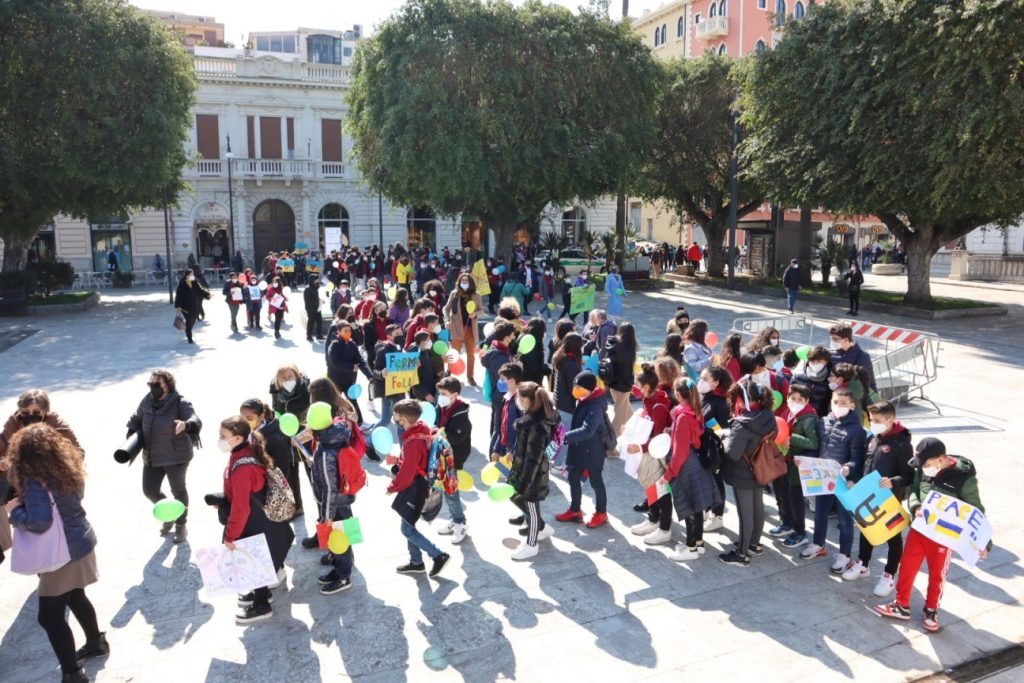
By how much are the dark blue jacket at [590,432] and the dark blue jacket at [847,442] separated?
1.91 metres

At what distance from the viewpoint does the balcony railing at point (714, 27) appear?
5306cm

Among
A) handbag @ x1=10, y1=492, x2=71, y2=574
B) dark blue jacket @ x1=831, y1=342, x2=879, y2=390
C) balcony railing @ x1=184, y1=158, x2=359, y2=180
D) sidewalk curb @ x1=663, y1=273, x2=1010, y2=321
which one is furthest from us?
balcony railing @ x1=184, y1=158, x2=359, y2=180

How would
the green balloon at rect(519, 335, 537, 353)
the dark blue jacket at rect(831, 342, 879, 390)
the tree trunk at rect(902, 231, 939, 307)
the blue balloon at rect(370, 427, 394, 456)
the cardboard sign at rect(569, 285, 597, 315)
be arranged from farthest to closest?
1. the tree trunk at rect(902, 231, 939, 307)
2. the cardboard sign at rect(569, 285, 597, 315)
3. the green balloon at rect(519, 335, 537, 353)
4. the dark blue jacket at rect(831, 342, 879, 390)
5. the blue balloon at rect(370, 427, 394, 456)

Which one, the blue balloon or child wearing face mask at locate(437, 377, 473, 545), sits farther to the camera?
child wearing face mask at locate(437, 377, 473, 545)

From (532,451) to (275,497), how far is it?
6.99ft

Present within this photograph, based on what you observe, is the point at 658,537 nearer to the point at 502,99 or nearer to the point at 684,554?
the point at 684,554

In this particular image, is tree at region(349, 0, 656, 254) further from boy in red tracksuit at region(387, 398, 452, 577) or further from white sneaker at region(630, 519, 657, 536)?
boy in red tracksuit at region(387, 398, 452, 577)

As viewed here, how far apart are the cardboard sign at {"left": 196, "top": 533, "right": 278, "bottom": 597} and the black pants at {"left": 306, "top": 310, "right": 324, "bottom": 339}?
12673 mm

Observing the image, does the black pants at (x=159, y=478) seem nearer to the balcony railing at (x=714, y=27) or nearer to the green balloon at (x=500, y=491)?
the green balloon at (x=500, y=491)

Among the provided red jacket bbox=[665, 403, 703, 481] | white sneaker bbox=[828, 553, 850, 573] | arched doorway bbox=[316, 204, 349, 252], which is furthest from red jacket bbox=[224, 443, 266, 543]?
arched doorway bbox=[316, 204, 349, 252]

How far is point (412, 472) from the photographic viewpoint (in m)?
6.16

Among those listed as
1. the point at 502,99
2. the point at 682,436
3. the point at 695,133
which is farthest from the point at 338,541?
the point at 695,133

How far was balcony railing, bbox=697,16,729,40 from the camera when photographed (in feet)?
174

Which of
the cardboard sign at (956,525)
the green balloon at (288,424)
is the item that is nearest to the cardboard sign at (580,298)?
the green balloon at (288,424)
